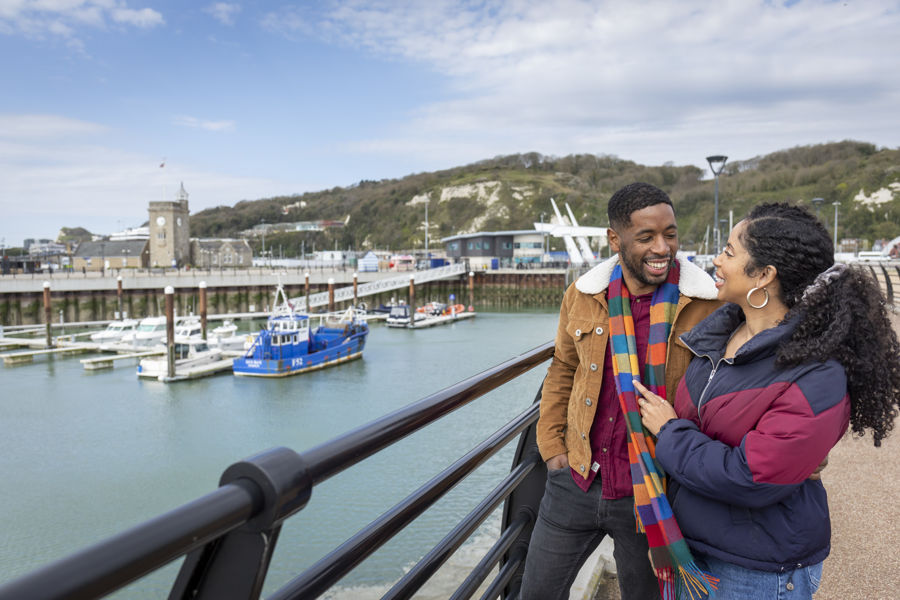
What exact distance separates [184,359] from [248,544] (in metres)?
27.6

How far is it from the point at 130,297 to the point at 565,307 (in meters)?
46.9

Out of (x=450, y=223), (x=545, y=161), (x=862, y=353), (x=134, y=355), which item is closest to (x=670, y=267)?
(x=862, y=353)

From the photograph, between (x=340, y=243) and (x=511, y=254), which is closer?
(x=511, y=254)

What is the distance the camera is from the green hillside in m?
88.5

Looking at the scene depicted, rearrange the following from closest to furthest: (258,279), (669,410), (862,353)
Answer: (862,353) < (669,410) < (258,279)

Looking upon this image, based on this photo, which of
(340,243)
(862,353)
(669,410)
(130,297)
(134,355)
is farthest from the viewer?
(340,243)

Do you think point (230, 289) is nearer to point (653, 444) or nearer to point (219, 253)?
point (219, 253)

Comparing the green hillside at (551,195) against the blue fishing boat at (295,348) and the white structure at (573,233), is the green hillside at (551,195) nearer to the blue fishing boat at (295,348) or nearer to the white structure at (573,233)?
the white structure at (573,233)

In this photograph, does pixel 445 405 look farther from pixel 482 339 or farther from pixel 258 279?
pixel 258 279

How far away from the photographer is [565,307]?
7.13 ft

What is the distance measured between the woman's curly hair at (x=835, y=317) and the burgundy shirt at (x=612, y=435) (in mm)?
438

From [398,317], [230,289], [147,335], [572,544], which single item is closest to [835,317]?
[572,544]

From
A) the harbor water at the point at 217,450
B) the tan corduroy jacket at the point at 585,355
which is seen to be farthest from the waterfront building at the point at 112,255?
the tan corduroy jacket at the point at 585,355

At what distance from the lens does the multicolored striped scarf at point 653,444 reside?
165 cm
